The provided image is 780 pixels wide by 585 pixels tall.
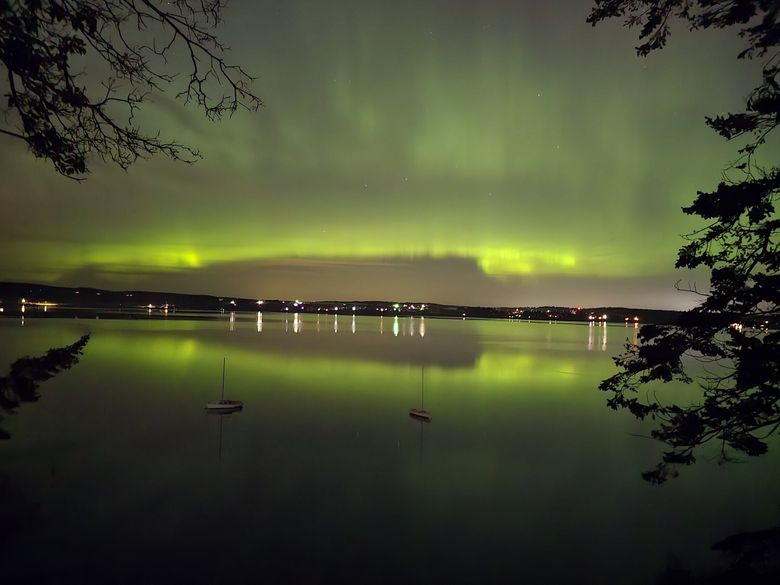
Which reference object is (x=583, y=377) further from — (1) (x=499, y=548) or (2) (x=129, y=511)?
(2) (x=129, y=511)

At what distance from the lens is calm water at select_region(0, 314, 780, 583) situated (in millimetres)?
12219

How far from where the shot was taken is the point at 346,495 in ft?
56.2

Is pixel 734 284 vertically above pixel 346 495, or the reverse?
pixel 734 284

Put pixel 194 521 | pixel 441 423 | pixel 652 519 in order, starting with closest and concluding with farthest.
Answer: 1. pixel 194 521
2. pixel 652 519
3. pixel 441 423

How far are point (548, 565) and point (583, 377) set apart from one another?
43067 mm

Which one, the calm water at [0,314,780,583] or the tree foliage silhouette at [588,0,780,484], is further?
the calm water at [0,314,780,583]

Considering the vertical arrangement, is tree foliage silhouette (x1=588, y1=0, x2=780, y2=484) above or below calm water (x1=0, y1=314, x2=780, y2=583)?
above

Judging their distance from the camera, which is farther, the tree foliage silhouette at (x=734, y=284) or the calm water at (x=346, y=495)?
the calm water at (x=346, y=495)

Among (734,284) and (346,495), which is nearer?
(734,284)

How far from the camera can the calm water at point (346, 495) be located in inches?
481

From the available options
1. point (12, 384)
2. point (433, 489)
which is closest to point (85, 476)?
point (433, 489)

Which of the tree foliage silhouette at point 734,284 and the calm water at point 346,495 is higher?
the tree foliage silhouette at point 734,284

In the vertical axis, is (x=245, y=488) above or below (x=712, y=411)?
below

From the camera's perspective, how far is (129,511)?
14.8m
